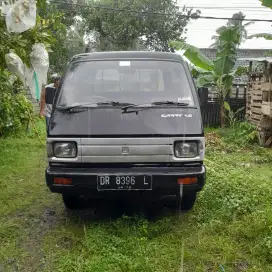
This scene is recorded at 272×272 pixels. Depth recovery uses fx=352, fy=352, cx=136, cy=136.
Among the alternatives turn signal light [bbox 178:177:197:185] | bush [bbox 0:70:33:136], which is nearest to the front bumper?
turn signal light [bbox 178:177:197:185]

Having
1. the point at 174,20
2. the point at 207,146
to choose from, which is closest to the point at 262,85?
the point at 207,146

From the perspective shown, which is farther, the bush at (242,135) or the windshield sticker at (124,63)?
the bush at (242,135)

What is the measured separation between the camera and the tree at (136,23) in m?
21.5

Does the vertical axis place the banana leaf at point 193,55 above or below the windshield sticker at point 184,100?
above

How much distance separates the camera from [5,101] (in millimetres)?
7516

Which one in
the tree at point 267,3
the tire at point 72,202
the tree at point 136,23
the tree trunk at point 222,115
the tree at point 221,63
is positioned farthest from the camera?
the tree at point 136,23

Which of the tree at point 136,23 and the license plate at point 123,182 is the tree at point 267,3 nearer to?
the license plate at point 123,182

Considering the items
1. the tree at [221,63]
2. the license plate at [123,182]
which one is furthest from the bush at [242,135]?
the license plate at [123,182]

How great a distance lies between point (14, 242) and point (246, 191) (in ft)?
9.77

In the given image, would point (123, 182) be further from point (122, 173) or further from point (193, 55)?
point (193, 55)

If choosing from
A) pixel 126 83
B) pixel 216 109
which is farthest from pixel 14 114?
pixel 216 109

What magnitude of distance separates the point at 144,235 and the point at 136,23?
19540 mm

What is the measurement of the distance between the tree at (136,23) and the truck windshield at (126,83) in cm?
1747

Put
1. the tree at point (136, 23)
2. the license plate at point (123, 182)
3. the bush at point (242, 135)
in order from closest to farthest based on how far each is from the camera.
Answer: the license plate at point (123, 182) → the bush at point (242, 135) → the tree at point (136, 23)
